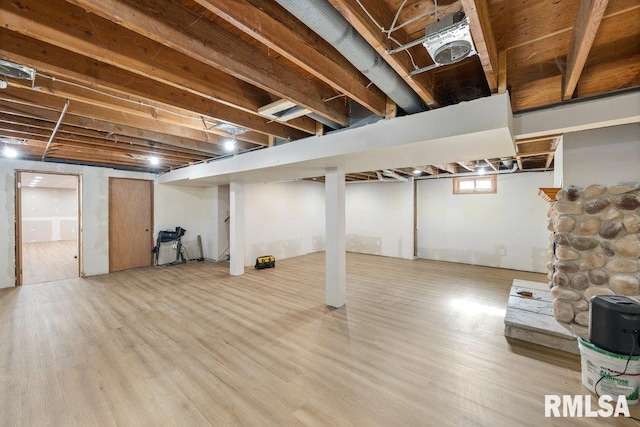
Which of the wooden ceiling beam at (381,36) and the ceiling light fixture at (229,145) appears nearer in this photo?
the wooden ceiling beam at (381,36)

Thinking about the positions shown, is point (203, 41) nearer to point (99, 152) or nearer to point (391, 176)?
point (99, 152)

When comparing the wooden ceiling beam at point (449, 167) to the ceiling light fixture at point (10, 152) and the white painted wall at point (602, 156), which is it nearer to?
the white painted wall at point (602, 156)

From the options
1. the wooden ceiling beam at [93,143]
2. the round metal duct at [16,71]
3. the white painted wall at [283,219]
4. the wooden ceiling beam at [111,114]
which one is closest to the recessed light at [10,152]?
the wooden ceiling beam at [93,143]

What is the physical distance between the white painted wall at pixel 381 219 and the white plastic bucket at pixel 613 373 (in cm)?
528

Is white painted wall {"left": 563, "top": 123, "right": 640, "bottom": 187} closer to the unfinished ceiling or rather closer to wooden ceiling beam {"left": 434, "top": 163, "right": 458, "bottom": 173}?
the unfinished ceiling

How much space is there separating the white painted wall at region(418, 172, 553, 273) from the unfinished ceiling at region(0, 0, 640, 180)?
4.59 m

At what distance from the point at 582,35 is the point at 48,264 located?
10048 millimetres

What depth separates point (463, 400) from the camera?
192 centimetres

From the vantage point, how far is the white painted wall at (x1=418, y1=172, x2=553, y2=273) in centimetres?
577

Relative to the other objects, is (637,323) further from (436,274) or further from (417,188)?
(417,188)

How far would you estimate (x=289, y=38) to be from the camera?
1533mm

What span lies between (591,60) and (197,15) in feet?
9.46

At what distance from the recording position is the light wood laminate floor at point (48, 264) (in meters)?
5.37

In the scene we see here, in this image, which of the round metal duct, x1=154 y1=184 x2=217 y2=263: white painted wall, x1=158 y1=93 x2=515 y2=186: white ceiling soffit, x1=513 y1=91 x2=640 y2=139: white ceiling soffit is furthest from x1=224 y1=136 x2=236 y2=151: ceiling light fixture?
x1=154 y1=184 x2=217 y2=263: white painted wall
